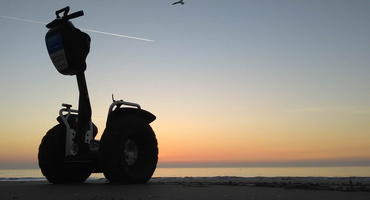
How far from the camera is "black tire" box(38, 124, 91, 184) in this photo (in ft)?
28.2

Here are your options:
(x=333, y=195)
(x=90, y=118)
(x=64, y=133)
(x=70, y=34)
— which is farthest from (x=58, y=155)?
(x=333, y=195)

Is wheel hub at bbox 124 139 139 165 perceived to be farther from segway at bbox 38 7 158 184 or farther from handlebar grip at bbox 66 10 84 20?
handlebar grip at bbox 66 10 84 20

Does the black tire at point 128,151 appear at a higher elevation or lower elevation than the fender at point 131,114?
lower

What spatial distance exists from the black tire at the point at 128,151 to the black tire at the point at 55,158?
41.4 inches

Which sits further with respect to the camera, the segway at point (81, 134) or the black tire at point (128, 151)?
the segway at point (81, 134)

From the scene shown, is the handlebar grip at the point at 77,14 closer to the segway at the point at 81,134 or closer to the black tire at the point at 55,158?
the segway at the point at 81,134

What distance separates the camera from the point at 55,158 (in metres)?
8.60

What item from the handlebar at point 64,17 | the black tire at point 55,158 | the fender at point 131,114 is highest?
the handlebar at point 64,17

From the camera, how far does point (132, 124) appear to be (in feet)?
27.3

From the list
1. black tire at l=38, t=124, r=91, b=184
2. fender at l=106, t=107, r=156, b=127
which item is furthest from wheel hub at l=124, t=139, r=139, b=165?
black tire at l=38, t=124, r=91, b=184

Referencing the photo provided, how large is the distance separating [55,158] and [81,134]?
89 cm

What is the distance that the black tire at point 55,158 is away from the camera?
8587mm

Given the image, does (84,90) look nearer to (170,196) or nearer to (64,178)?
(64,178)

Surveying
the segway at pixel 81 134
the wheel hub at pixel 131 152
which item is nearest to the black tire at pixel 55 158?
the segway at pixel 81 134
